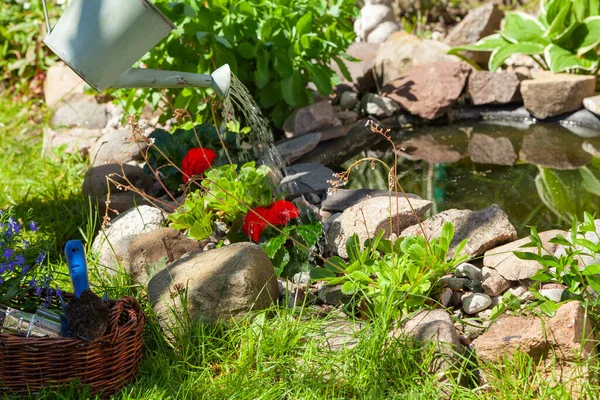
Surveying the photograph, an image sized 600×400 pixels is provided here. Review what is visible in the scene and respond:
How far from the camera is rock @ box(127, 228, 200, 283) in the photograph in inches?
→ 111

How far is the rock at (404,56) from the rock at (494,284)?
10.0 ft

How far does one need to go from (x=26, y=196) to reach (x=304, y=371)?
2.22 m

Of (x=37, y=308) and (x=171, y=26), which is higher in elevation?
(x=171, y=26)

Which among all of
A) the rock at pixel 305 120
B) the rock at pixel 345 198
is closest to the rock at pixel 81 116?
the rock at pixel 305 120

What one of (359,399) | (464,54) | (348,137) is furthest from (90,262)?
(464,54)

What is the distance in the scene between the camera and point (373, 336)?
2.21 m

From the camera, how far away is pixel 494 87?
5.20 m

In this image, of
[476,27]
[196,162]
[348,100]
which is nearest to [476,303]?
[196,162]

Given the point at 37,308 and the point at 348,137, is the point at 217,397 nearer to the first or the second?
the point at 37,308

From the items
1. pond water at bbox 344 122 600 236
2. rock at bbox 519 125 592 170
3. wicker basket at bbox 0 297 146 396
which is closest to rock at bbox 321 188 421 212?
pond water at bbox 344 122 600 236

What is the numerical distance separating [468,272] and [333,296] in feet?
1.72

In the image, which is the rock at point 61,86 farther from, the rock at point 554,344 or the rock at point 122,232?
the rock at point 554,344

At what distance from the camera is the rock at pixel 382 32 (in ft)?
22.1

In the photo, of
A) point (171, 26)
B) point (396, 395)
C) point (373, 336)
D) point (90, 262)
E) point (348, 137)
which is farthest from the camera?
point (348, 137)
